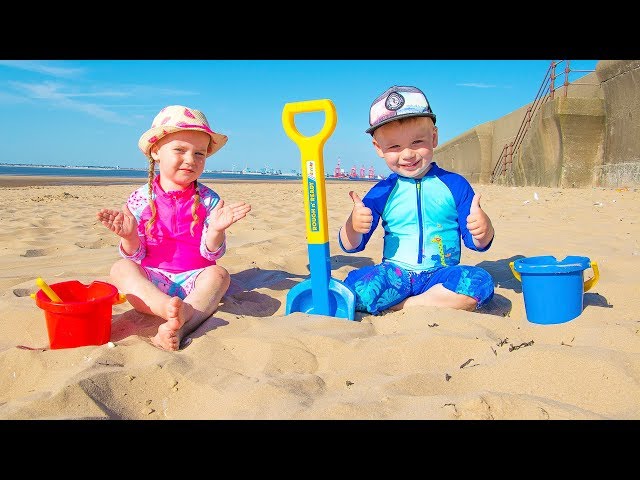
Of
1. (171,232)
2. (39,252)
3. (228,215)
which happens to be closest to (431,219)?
(228,215)

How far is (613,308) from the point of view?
7.37ft

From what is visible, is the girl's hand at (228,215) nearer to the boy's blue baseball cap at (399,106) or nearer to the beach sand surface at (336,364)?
the beach sand surface at (336,364)

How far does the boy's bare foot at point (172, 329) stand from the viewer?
185 cm

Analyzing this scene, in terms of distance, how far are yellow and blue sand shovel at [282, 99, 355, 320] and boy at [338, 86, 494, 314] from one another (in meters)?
0.11

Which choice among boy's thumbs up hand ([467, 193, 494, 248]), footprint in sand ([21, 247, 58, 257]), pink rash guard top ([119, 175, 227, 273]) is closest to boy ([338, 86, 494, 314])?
boy's thumbs up hand ([467, 193, 494, 248])

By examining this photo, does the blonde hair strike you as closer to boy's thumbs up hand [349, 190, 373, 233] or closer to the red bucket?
the red bucket

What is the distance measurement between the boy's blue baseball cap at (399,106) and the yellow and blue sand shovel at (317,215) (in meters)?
0.26

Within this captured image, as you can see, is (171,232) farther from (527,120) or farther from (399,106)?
(527,120)

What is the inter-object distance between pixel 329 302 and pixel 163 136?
105 centimetres

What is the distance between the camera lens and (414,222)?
2514mm
